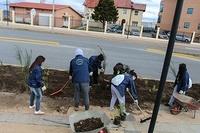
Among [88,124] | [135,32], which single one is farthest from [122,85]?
[135,32]

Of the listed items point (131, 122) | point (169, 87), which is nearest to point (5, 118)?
point (131, 122)

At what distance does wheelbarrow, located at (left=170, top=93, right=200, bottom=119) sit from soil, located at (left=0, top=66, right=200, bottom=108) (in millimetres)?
686

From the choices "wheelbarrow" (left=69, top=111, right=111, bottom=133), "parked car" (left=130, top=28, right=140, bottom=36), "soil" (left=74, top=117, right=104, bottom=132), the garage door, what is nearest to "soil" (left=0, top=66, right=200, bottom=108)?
"wheelbarrow" (left=69, top=111, right=111, bottom=133)

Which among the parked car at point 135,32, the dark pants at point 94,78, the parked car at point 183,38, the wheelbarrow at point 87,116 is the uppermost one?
the wheelbarrow at point 87,116

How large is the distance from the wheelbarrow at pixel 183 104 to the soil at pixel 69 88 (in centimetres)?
69

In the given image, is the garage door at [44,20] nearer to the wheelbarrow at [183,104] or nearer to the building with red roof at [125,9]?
the building with red roof at [125,9]

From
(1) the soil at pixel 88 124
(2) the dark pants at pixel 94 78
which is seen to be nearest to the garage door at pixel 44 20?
(2) the dark pants at pixel 94 78

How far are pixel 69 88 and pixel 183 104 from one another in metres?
3.41

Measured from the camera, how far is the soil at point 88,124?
588cm

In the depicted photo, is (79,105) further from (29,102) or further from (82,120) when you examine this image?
(82,120)

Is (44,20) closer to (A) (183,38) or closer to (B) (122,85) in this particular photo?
(A) (183,38)

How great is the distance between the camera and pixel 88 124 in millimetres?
5977

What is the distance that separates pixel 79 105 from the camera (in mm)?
8594

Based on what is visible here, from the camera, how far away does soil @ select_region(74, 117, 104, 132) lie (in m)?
5.88
